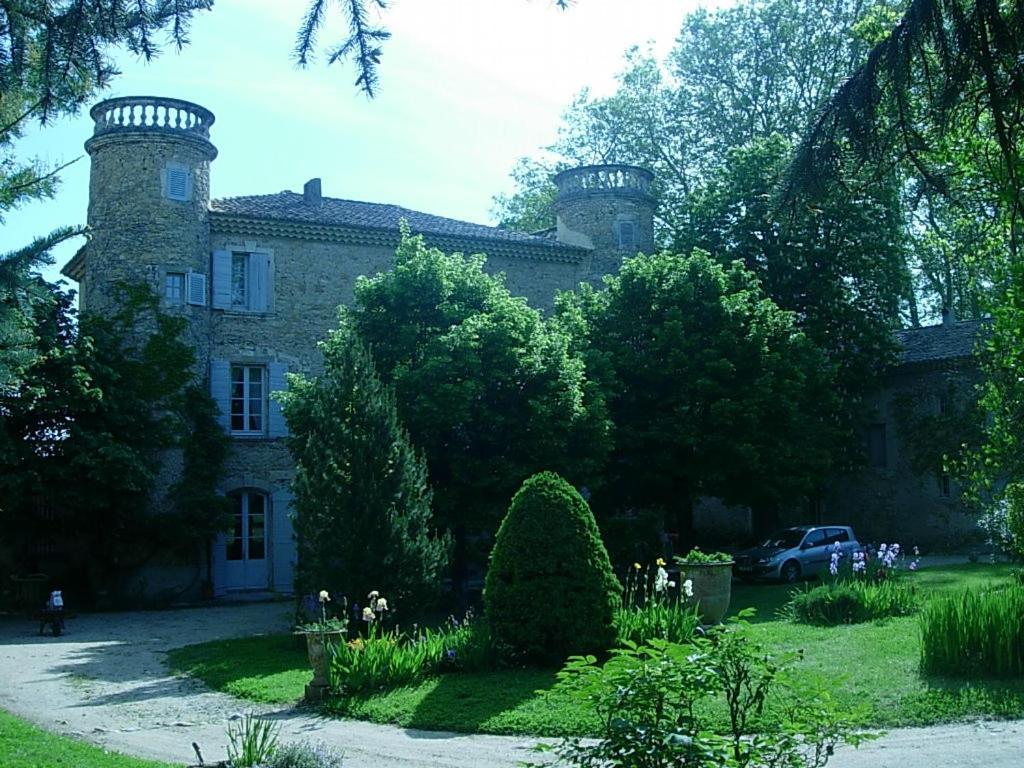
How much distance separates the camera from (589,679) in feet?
17.2

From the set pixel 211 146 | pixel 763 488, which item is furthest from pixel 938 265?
pixel 211 146

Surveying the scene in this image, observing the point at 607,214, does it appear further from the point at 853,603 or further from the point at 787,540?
the point at 853,603

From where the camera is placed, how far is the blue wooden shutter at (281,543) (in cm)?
2655

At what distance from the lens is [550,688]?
11.1 m

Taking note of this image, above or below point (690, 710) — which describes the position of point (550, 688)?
below

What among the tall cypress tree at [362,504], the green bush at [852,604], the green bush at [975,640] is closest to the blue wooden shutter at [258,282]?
the tall cypress tree at [362,504]

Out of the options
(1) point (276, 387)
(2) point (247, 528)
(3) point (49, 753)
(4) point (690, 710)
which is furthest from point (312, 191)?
(4) point (690, 710)

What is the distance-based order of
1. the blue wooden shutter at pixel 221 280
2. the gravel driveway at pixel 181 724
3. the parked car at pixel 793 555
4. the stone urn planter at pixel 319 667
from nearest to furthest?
the gravel driveway at pixel 181 724
the stone urn planter at pixel 319 667
the parked car at pixel 793 555
the blue wooden shutter at pixel 221 280

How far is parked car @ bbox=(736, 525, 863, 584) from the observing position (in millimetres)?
24547

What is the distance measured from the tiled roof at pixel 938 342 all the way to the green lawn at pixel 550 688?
17.0m

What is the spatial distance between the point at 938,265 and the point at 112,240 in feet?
83.5

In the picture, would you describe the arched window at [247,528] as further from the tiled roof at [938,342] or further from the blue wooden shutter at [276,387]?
the tiled roof at [938,342]

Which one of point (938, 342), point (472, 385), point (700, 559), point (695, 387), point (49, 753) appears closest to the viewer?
point (49, 753)

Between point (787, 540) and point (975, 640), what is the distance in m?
14.4
